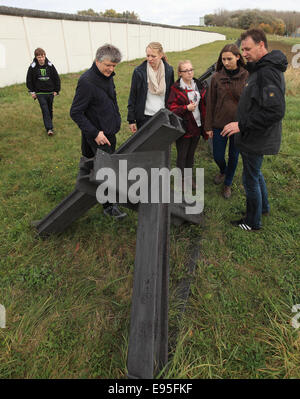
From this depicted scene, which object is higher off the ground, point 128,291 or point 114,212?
point 114,212

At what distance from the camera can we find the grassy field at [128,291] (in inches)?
72.9

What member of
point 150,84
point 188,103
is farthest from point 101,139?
point 188,103

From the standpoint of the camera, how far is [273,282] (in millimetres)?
2400

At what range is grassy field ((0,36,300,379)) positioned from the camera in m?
1.85

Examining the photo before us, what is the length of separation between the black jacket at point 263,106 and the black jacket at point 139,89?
4.15 ft

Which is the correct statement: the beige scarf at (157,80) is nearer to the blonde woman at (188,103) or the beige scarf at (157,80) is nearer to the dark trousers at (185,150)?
the blonde woman at (188,103)

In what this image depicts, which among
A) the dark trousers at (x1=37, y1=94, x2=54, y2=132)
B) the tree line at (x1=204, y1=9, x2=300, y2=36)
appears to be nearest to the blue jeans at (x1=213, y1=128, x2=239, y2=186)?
the dark trousers at (x1=37, y1=94, x2=54, y2=132)

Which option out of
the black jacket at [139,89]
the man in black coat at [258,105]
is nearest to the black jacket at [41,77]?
the black jacket at [139,89]

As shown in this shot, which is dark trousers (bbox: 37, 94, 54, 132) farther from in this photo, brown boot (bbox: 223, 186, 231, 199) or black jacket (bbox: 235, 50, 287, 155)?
black jacket (bbox: 235, 50, 287, 155)

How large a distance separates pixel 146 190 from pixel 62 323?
1.28 metres

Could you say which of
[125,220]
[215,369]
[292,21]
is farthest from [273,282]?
[292,21]

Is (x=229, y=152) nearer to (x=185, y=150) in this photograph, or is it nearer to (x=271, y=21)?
(x=185, y=150)

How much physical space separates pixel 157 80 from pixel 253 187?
5.77 feet

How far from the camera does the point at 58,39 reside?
42.0 ft
